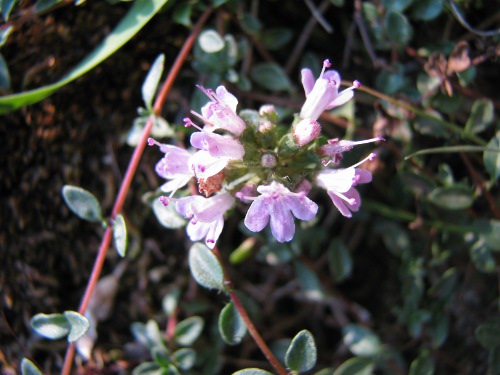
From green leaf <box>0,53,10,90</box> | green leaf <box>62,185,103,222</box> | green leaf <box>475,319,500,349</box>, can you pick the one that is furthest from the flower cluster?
green leaf <box>475,319,500,349</box>

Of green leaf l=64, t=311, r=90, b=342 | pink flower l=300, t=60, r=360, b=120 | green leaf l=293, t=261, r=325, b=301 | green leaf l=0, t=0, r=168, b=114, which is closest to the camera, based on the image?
pink flower l=300, t=60, r=360, b=120

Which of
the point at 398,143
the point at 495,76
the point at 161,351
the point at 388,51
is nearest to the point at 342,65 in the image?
the point at 388,51

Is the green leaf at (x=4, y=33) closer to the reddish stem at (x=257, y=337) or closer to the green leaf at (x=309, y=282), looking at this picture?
the reddish stem at (x=257, y=337)

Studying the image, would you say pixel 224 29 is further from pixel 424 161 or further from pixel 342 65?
pixel 424 161

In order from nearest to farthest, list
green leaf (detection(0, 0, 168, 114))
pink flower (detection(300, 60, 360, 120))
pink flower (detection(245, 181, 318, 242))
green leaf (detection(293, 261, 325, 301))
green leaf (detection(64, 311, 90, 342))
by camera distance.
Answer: pink flower (detection(245, 181, 318, 242)) → pink flower (detection(300, 60, 360, 120)) → green leaf (detection(64, 311, 90, 342)) → green leaf (detection(0, 0, 168, 114)) → green leaf (detection(293, 261, 325, 301))

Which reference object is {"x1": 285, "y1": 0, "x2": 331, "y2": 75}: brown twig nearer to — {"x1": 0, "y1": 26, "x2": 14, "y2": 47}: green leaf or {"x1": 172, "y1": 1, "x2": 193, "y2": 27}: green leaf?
{"x1": 172, "y1": 1, "x2": 193, "y2": 27}: green leaf

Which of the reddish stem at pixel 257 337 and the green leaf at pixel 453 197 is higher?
the green leaf at pixel 453 197

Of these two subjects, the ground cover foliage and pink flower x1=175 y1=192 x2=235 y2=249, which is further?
the ground cover foliage

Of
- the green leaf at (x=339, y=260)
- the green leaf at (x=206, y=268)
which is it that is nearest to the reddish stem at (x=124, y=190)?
the green leaf at (x=206, y=268)
